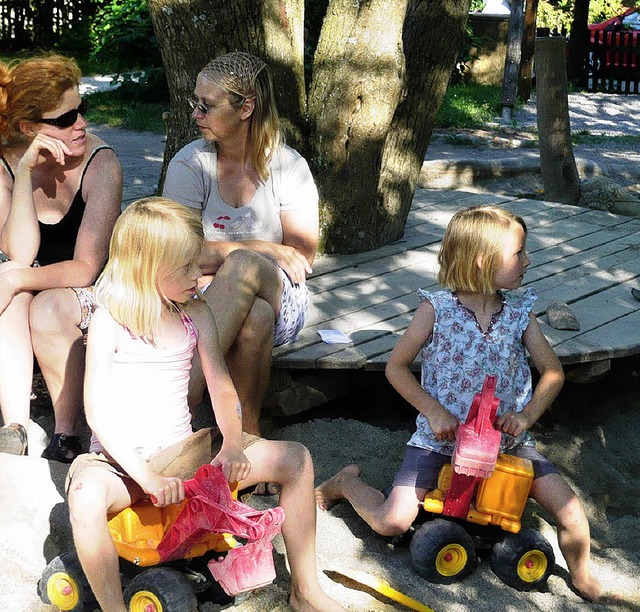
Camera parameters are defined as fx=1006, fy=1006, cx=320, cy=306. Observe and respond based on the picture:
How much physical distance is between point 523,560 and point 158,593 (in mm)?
1113

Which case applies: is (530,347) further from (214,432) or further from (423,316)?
(214,432)

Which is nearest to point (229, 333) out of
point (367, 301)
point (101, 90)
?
point (367, 301)

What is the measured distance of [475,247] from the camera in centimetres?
319

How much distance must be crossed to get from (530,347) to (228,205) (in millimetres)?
1315

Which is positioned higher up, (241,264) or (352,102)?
(352,102)

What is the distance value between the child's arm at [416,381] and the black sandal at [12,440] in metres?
1.26

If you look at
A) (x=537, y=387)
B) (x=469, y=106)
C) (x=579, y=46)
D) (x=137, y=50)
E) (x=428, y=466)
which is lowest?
(x=469, y=106)

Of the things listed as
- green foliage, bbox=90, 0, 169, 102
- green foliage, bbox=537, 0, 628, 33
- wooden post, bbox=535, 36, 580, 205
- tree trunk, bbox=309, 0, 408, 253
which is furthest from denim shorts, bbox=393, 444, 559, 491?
green foliage, bbox=537, 0, 628, 33

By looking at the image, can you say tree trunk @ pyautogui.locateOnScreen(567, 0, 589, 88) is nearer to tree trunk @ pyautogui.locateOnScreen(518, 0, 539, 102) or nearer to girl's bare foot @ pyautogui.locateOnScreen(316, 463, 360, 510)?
tree trunk @ pyautogui.locateOnScreen(518, 0, 539, 102)

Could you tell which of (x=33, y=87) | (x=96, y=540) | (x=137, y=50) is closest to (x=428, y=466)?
(x=96, y=540)

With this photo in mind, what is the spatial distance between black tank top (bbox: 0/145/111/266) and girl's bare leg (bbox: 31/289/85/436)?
11.4 inches

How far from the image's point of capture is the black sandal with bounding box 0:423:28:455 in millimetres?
3363

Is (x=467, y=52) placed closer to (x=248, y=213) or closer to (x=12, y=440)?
(x=248, y=213)

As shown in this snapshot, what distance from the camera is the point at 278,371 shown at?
3910 mm
